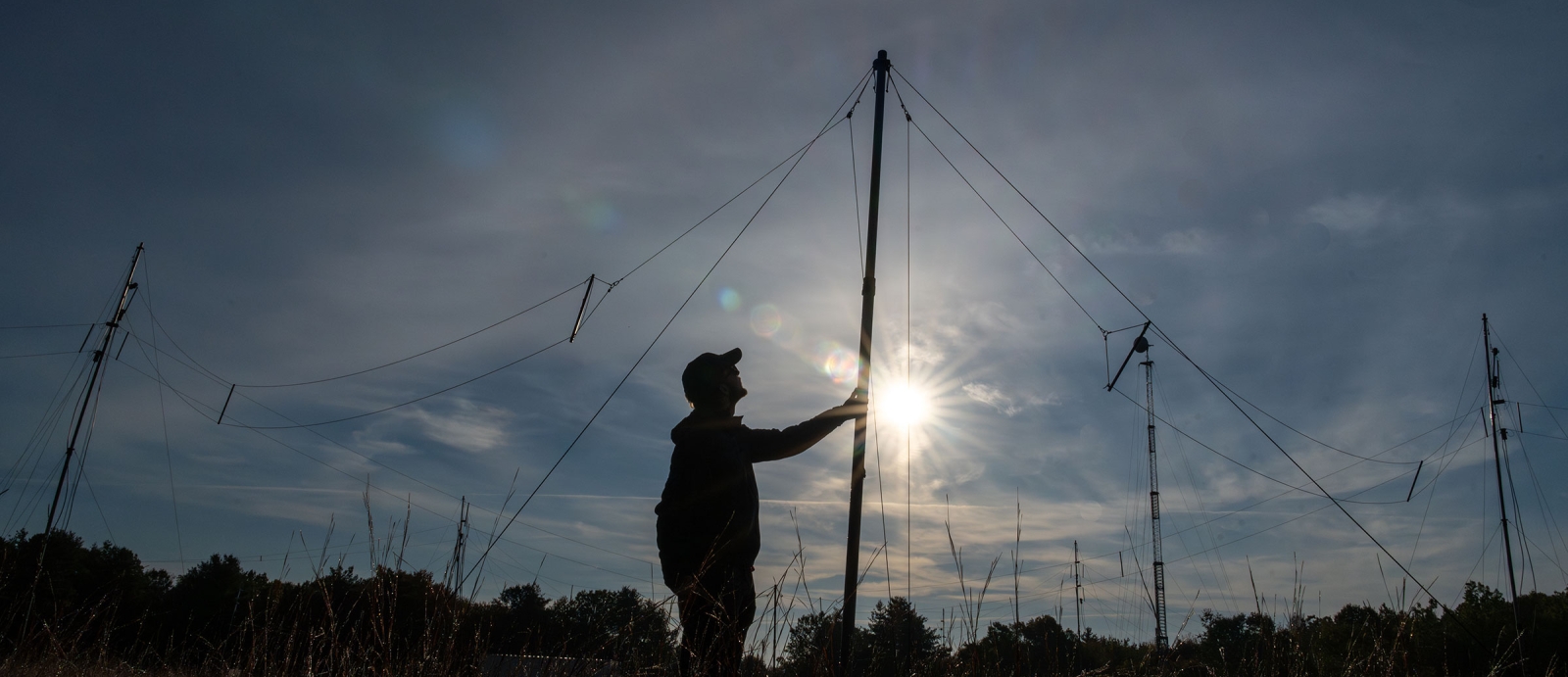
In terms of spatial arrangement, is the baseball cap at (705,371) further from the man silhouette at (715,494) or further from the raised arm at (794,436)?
the raised arm at (794,436)

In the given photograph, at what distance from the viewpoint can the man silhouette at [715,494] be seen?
4.41 meters

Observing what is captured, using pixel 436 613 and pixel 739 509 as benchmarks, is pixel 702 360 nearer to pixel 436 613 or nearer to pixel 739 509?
pixel 739 509

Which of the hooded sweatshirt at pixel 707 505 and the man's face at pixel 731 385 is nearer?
the hooded sweatshirt at pixel 707 505

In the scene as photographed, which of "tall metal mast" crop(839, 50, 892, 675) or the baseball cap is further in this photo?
the baseball cap

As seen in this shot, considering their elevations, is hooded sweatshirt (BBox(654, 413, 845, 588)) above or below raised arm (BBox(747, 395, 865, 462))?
below

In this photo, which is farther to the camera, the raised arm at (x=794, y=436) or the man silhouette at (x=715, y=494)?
the raised arm at (x=794, y=436)

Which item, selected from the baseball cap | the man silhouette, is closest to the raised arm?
the man silhouette

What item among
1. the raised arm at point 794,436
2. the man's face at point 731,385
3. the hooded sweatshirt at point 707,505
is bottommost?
the hooded sweatshirt at point 707,505

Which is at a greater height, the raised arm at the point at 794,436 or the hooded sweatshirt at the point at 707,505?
the raised arm at the point at 794,436

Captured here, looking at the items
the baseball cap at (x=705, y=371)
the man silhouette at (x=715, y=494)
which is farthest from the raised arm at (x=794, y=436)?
the baseball cap at (x=705, y=371)

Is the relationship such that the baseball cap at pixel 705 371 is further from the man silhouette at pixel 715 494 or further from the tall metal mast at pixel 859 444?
the tall metal mast at pixel 859 444

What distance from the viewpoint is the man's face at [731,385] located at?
5.14m

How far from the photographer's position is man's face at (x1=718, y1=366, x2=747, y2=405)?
5137 mm

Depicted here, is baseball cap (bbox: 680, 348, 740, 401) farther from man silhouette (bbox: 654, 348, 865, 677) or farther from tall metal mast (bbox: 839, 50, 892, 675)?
tall metal mast (bbox: 839, 50, 892, 675)
